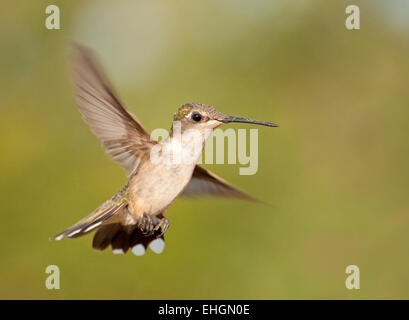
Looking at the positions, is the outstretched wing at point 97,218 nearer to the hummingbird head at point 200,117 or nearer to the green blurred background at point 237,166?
the hummingbird head at point 200,117

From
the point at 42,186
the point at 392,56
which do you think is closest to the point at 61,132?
the point at 42,186

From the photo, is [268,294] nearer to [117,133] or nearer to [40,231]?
[40,231]

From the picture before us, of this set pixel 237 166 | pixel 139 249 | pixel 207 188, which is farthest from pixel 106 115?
pixel 237 166

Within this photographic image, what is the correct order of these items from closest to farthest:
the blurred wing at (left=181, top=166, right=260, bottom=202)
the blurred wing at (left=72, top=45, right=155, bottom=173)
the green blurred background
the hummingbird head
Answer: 1. the blurred wing at (left=72, top=45, right=155, bottom=173)
2. the hummingbird head
3. the blurred wing at (left=181, top=166, right=260, bottom=202)
4. the green blurred background

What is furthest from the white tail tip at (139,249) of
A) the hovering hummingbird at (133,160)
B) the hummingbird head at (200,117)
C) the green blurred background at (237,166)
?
the green blurred background at (237,166)

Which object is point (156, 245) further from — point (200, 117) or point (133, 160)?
point (200, 117)

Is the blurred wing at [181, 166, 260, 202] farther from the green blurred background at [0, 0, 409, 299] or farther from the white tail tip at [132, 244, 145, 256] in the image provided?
the green blurred background at [0, 0, 409, 299]

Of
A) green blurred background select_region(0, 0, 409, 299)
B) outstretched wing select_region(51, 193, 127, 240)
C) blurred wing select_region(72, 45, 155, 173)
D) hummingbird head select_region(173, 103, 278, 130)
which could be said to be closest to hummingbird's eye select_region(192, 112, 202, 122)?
hummingbird head select_region(173, 103, 278, 130)
